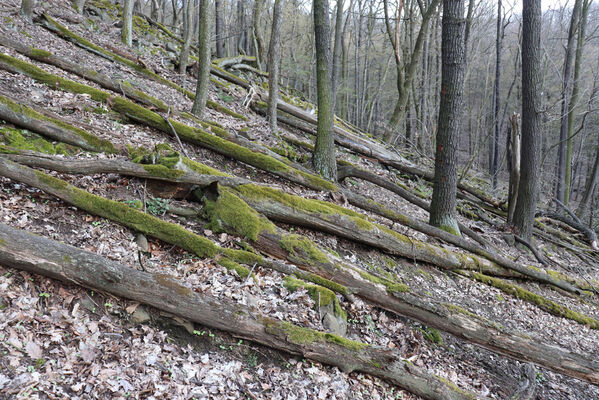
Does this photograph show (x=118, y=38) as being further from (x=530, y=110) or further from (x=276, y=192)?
(x=530, y=110)

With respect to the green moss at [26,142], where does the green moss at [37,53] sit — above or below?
above

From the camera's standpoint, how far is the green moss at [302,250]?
509 centimetres

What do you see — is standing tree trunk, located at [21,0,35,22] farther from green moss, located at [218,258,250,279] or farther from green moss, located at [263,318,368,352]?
green moss, located at [263,318,368,352]

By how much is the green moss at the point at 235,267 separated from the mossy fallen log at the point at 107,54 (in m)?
6.94

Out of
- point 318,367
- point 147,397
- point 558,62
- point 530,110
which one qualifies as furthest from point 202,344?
point 558,62

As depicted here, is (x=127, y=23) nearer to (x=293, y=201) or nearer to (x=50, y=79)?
(x=50, y=79)

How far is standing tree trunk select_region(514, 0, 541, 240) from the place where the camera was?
893 cm

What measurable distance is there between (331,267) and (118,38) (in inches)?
497

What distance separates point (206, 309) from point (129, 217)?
1.72 metres

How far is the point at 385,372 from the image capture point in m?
4.00

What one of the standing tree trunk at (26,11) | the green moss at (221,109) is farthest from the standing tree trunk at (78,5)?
the green moss at (221,109)

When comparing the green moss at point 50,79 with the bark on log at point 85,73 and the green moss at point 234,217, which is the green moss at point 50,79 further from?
the green moss at point 234,217

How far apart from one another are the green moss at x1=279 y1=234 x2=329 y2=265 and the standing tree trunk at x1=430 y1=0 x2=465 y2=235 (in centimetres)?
362

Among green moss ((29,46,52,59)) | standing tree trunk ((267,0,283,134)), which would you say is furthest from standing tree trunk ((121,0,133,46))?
standing tree trunk ((267,0,283,134))
